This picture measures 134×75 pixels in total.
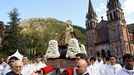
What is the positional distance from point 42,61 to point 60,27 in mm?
68220

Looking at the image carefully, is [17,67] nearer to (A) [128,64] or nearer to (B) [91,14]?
(A) [128,64]

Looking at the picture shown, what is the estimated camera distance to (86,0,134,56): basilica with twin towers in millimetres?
73125

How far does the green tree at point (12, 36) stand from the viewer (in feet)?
171

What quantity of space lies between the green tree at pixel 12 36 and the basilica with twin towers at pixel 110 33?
2563 cm

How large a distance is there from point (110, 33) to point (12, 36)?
3123 centimetres

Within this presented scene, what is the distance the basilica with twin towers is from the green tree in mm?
25633

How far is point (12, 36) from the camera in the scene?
174 feet

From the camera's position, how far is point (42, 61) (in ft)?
34.4

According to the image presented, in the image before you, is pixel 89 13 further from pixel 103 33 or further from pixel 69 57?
pixel 69 57

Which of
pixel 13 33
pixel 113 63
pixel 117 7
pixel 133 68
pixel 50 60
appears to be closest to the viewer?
pixel 133 68

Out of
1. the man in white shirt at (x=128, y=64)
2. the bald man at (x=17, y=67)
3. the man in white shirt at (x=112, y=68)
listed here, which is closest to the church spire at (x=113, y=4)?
the man in white shirt at (x=112, y=68)

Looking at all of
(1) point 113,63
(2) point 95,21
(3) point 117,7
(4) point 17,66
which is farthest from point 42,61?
(2) point 95,21

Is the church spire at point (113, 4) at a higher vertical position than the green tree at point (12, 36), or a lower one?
higher

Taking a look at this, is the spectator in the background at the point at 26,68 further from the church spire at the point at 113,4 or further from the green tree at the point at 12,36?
the church spire at the point at 113,4
